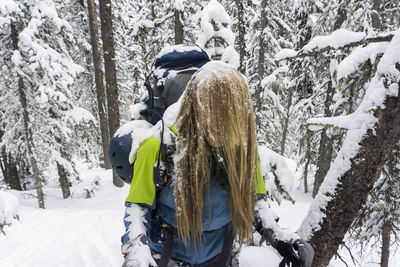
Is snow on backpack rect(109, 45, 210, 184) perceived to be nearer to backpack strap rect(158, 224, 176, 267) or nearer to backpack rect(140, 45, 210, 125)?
backpack rect(140, 45, 210, 125)

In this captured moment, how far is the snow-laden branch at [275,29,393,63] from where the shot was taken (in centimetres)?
223

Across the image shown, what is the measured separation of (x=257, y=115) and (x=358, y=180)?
1089 centimetres

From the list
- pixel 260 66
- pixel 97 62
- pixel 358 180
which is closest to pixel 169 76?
pixel 358 180

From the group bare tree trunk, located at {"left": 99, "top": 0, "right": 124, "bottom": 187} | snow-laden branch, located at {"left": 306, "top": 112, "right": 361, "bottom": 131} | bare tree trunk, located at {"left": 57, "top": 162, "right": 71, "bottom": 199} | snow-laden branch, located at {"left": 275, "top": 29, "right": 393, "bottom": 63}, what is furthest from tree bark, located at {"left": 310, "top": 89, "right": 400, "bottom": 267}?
bare tree trunk, located at {"left": 57, "top": 162, "right": 71, "bottom": 199}

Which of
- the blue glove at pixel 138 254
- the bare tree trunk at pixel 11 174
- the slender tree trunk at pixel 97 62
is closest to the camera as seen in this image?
the blue glove at pixel 138 254

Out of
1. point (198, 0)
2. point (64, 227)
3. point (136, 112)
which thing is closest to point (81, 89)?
point (198, 0)

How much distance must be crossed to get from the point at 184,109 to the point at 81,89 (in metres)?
18.0

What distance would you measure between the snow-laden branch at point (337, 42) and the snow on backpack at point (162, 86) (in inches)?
44.5

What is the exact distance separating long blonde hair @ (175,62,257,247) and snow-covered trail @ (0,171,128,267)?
14.4 feet

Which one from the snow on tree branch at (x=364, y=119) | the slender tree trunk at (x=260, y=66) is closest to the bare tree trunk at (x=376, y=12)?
the snow on tree branch at (x=364, y=119)

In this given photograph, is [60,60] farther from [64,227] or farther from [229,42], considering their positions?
[229,42]

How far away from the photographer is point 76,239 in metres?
6.27

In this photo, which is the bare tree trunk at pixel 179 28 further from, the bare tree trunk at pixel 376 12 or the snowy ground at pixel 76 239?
the snowy ground at pixel 76 239

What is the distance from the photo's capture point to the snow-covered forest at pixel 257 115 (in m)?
2.17
